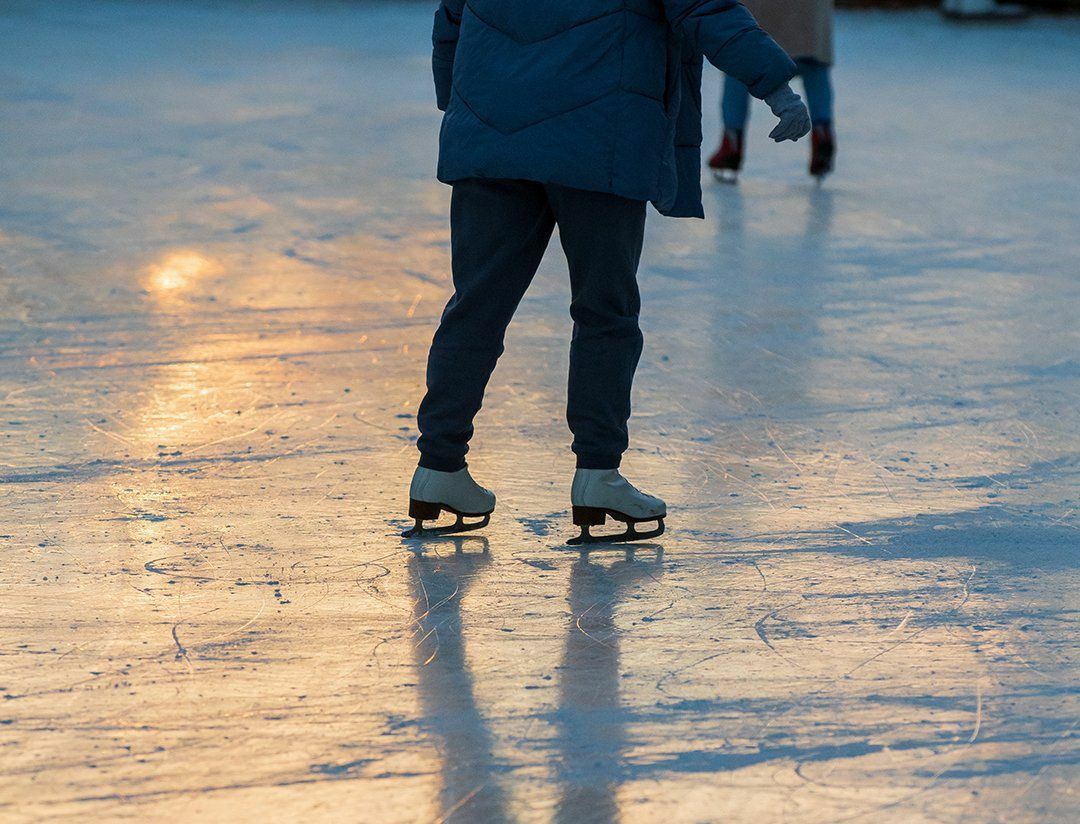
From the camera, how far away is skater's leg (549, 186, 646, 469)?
2.77 meters

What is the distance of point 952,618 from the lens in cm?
257

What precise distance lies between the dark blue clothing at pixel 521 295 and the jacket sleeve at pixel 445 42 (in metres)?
0.24

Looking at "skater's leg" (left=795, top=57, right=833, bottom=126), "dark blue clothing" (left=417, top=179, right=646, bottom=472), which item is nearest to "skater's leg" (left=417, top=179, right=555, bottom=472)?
"dark blue clothing" (left=417, top=179, right=646, bottom=472)

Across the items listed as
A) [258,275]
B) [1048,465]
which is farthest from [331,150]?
[1048,465]

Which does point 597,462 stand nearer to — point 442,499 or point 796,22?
point 442,499

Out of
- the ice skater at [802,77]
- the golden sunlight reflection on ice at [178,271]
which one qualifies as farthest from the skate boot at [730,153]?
the golden sunlight reflection on ice at [178,271]

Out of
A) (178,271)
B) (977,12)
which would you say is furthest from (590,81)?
(977,12)

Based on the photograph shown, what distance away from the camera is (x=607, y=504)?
2893 millimetres

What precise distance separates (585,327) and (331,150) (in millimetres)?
4258

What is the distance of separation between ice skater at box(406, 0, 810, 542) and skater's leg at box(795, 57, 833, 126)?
387 centimetres

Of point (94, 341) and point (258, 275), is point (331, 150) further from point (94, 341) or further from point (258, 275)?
point (94, 341)

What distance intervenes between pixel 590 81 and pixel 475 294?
42cm

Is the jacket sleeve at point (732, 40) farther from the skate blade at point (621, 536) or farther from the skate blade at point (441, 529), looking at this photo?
the skate blade at point (441, 529)

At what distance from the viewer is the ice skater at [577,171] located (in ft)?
8.79
